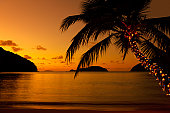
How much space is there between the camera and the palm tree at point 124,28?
21.9ft

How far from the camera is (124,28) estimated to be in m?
7.06

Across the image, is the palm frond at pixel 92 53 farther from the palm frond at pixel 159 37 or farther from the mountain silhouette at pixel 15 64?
the mountain silhouette at pixel 15 64

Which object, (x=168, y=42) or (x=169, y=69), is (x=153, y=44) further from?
(x=169, y=69)

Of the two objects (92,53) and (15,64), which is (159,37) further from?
(15,64)

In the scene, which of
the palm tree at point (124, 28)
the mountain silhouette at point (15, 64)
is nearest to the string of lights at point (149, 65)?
the palm tree at point (124, 28)

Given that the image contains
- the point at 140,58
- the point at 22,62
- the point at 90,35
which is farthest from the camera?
the point at 22,62

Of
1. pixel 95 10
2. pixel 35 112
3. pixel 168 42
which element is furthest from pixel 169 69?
pixel 35 112

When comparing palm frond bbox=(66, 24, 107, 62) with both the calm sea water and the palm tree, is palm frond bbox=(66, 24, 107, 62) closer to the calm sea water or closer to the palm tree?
the palm tree

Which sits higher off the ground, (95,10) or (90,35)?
(95,10)

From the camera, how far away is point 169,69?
23.9 feet

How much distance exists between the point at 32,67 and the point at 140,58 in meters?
198


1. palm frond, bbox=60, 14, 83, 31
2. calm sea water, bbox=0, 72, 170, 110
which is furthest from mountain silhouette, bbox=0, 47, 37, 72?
palm frond, bbox=60, 14, 83, 31

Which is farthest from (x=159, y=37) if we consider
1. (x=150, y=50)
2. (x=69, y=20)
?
(x=69, y=20)

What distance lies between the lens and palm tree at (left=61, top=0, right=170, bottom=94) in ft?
21.9
